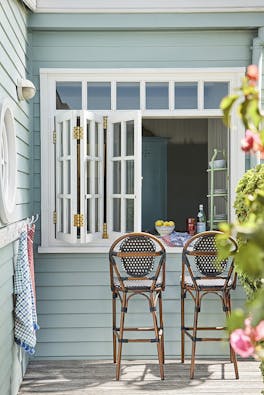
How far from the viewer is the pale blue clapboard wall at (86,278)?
5.07 m

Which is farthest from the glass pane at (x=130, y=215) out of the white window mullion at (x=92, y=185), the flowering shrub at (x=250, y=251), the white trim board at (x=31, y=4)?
the flowering shrub at (x=250, y=251)

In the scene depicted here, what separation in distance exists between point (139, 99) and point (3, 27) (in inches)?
67.8

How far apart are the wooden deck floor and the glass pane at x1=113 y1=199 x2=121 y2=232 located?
1.10 meters

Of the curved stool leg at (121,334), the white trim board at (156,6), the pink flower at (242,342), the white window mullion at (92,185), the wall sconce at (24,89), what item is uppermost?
the white trim board at (156,6)

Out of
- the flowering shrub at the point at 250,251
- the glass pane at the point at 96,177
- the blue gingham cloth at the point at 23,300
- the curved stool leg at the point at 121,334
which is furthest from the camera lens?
the glass pane at the point at 96,177

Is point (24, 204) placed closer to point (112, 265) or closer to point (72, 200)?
point (72, 200)

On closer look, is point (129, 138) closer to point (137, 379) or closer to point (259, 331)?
point (137, 379)

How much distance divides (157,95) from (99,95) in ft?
1.61

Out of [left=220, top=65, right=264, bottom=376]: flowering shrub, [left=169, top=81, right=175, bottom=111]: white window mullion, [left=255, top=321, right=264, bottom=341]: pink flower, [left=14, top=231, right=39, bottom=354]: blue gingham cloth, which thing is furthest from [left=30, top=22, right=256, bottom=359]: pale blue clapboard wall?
[left=255, top=321, right=264, bottom=341]: pink flower

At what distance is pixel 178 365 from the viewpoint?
489 centimetres

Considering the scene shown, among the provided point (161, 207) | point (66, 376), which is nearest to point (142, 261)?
point (66, 376)

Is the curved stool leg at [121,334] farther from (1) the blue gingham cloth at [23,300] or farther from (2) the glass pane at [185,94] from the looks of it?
(2) the glass pane at [185,94]

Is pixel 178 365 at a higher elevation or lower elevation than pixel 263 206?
lower

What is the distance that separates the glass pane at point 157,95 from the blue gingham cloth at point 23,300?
1735mm
